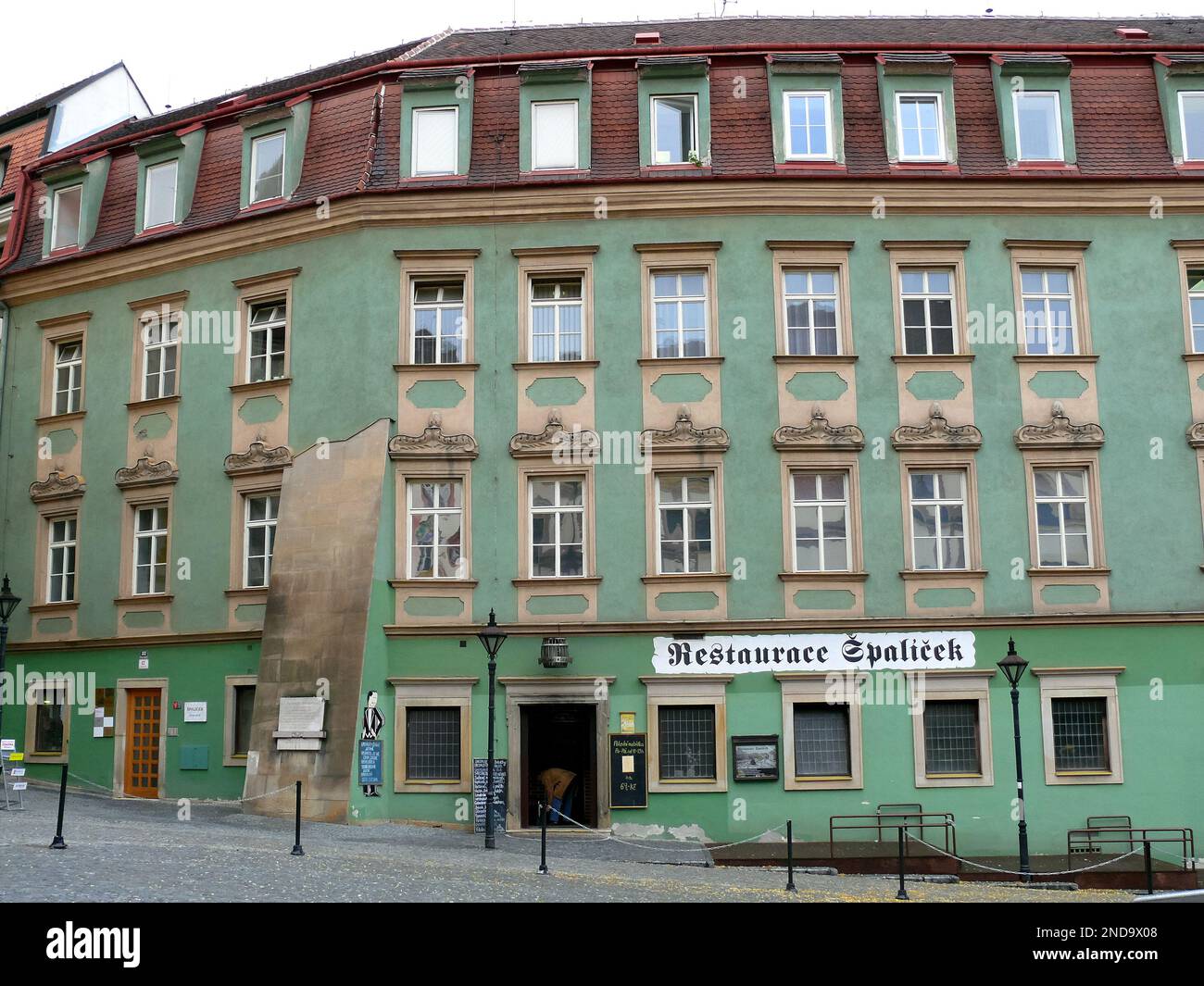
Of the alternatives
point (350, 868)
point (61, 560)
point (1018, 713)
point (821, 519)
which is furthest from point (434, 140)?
point (1018, 713)

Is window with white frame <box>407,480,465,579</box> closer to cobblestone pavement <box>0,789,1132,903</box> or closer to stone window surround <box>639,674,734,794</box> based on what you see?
stone window surround <box>639,674,734,794</box>

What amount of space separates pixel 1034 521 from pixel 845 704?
4.71 metres

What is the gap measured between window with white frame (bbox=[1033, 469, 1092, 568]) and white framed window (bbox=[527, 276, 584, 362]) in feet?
28.3

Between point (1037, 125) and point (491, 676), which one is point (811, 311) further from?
point (491, 676)

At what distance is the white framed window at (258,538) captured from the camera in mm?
26047

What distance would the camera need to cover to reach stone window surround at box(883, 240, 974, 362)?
25.2 meters

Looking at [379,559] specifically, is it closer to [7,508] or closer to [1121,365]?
[7,508]

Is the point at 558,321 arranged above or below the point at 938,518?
above

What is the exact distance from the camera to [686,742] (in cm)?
2398

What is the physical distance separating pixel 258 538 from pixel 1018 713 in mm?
14080

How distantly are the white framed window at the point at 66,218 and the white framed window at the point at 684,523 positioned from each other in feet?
47.6

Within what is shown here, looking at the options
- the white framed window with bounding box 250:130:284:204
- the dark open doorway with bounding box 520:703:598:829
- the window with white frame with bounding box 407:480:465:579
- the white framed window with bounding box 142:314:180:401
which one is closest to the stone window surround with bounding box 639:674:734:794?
the dark open doorway with bounding box 520:703:598:829

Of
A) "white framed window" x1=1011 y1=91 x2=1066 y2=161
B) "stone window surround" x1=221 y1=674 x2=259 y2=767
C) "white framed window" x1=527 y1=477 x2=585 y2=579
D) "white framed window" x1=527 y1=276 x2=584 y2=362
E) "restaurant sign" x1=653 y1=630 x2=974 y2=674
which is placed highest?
"white framed window" x1=1011 y1=91 x2=1066 y2=161

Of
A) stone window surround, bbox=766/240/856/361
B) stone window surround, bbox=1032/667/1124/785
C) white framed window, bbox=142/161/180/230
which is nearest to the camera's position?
stone window surround, bbox=1032/667/1124/785
